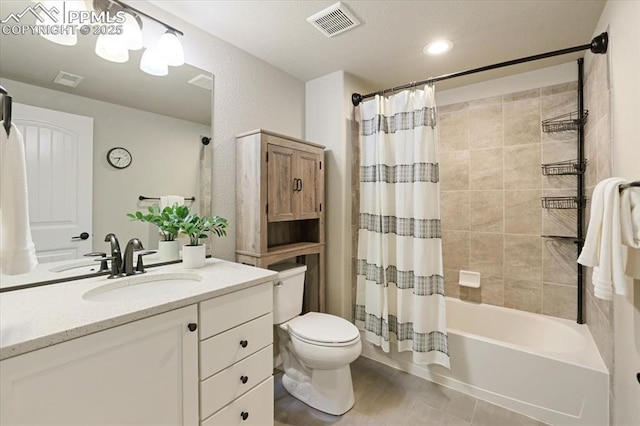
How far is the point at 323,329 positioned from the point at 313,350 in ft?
0.51

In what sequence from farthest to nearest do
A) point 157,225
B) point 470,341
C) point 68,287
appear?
point 470,341 → point 157,225 → point 68,287

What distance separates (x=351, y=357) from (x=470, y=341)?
2.80ft

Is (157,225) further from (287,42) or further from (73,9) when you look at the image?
(287,42)

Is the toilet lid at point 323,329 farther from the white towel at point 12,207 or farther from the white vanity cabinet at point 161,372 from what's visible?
the white towel at point 12,207

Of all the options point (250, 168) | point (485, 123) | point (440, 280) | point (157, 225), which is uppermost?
point (485, 123)

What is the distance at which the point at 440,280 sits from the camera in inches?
75.5

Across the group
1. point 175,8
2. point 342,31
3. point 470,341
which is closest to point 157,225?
point 175,8

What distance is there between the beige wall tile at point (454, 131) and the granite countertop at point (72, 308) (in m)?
2.20

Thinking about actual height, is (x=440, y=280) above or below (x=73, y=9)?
below

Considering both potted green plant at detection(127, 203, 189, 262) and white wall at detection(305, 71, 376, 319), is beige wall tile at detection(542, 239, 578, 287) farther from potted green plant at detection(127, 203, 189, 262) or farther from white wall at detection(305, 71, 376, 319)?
potted green plant at detection(127, 203, 189, 262)

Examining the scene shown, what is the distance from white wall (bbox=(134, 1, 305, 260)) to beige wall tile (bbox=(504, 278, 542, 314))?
7.51 feet

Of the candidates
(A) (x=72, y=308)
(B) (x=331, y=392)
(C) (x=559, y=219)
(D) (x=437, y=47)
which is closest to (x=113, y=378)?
(A) (x=72, y=308)

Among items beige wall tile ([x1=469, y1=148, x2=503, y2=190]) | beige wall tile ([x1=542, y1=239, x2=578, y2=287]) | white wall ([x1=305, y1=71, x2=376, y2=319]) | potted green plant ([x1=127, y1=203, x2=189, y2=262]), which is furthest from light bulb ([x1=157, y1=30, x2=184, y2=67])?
beige wall tile ([x1=542, y1=239, x2=578, y2=287])

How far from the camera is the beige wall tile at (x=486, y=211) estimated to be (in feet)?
7.93
